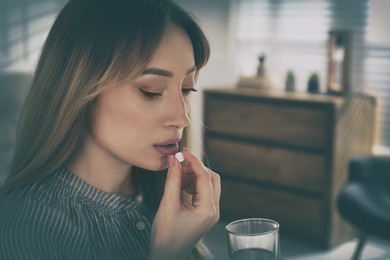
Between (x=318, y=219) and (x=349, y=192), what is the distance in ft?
1.98

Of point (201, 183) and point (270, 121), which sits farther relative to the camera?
point (270, 121)

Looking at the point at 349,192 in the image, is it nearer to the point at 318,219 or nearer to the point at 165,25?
the point at 318,219

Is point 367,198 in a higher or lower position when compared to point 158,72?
lower

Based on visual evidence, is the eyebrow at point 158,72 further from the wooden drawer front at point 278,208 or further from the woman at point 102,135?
the wooden drawer front at point 278,208

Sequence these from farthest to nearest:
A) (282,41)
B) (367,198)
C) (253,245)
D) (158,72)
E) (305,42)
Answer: (282,41) → (305,42) → (367,198) → (158,72) → (253,245)

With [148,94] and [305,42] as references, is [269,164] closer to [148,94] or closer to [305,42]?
[305,42]

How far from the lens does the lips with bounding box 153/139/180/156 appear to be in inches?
39.4

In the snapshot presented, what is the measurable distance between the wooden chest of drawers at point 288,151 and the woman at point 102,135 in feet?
8.12

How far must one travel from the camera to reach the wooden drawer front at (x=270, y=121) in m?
3.61

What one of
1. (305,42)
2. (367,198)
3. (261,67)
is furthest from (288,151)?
(305,42)

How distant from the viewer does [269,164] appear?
386 cm

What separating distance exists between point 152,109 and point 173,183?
12cm

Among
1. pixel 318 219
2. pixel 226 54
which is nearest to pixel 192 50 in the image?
pixel 318 219

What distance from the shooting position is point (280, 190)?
12.6ft
